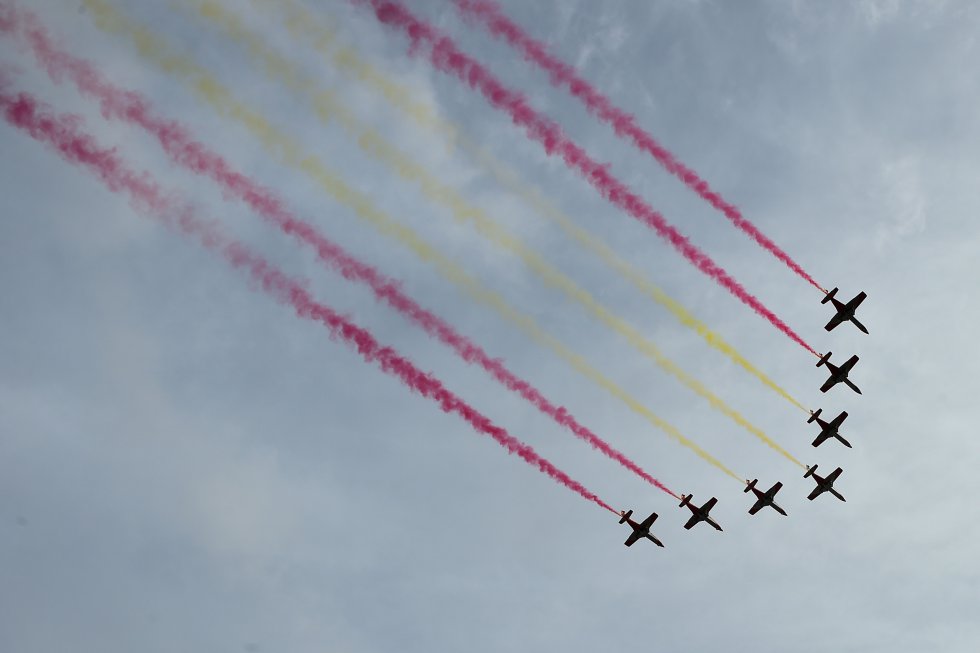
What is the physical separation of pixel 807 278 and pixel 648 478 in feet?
45.4

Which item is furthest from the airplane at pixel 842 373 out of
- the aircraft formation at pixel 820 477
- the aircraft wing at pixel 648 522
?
the aircraft wing at pixel 648 522

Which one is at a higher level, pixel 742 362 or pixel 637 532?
pixel 742 362

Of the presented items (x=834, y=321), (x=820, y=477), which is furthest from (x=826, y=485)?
(x=834, y=321)

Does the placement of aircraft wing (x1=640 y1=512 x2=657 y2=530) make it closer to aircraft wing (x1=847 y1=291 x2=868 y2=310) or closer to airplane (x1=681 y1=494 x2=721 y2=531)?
airplane (x1=681 y1=494 x2=721 y2=531)

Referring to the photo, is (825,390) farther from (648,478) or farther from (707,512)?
(648,478)

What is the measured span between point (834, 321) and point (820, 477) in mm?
12727

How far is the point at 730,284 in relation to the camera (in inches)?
1742

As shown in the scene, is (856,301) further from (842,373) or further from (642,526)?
(642,526)

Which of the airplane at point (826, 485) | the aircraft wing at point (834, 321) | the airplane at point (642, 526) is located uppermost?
the aircraft wing at point (834, 321)

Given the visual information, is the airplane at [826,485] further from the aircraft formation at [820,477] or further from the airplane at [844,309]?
the airplane at [844,309]

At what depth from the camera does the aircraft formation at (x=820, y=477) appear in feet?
173

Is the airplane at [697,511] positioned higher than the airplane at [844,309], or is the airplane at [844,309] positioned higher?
the airplane at [844,309]

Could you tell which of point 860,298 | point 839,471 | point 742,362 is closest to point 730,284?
point 742,362

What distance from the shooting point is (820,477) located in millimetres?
59375
